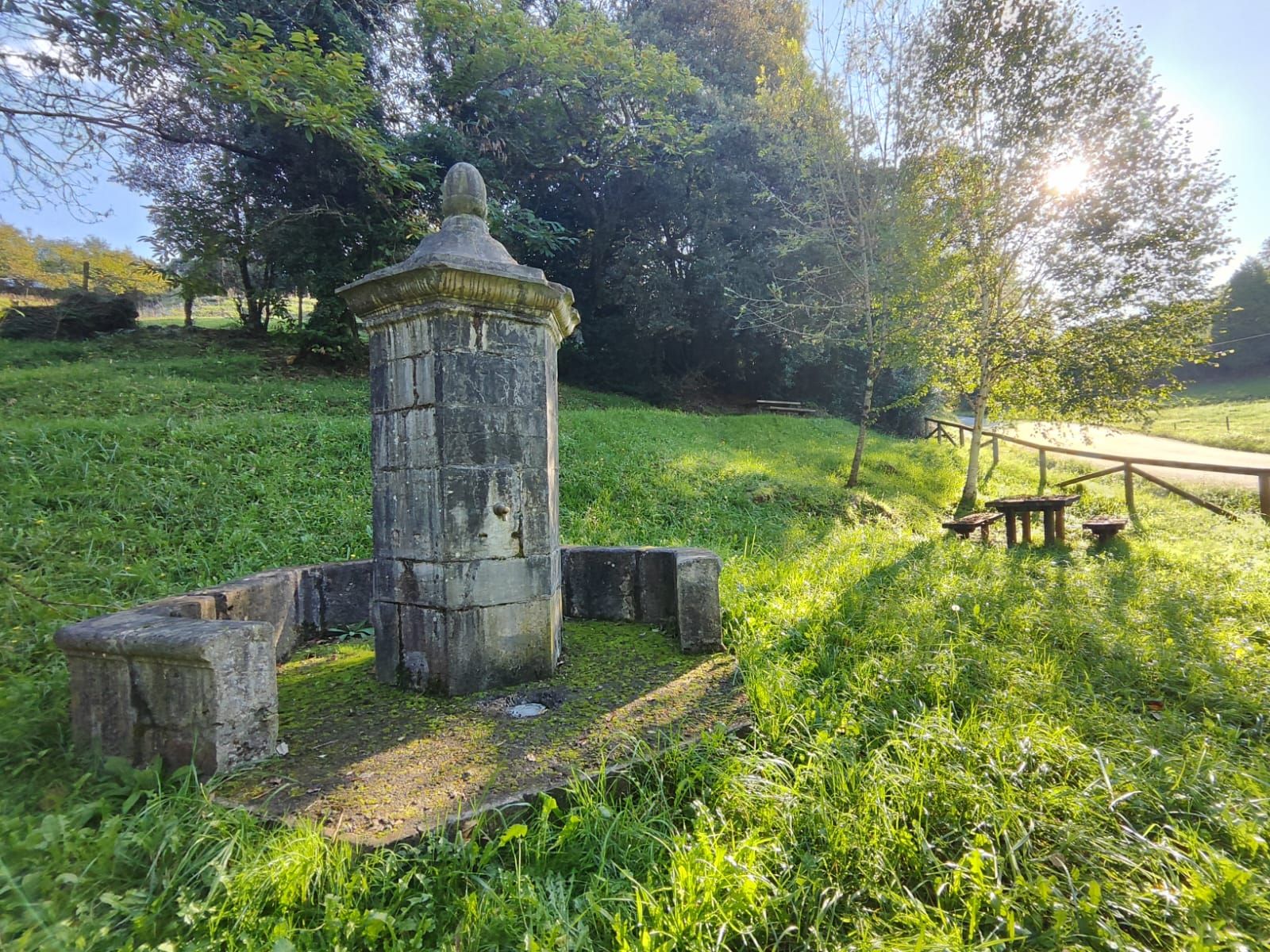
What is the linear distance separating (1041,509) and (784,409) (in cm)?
1098

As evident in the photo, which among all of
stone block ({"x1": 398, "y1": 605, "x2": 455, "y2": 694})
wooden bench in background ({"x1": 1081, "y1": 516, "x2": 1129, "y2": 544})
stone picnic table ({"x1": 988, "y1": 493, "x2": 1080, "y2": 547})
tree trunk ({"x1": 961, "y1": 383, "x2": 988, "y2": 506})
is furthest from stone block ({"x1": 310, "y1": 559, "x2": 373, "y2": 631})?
tree trunk ({"x1": 961, "y1": 383, "x2": 988, "y2": 506})

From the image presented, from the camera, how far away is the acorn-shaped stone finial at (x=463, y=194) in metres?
3.23

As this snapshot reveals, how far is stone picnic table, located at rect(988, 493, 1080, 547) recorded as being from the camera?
7250 millimetres

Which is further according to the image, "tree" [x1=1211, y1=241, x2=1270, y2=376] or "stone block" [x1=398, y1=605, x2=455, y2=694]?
"tree" [x1=1211, y1=241, x2=1270, y2=376]

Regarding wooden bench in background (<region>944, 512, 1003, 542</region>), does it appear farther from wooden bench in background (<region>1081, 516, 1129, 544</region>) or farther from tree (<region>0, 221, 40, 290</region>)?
tree (<region>0, 221, 40, 290</region>)

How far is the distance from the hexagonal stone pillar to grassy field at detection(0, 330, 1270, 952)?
1.04 metres

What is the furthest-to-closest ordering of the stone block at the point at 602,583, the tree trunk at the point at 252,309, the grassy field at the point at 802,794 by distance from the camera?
the tree trunk at the point at 252,309
the stone block at the point at 602,583
the grassy field at the point at 802,794

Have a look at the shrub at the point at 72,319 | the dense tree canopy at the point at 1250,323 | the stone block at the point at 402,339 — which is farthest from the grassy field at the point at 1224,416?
the shrub at the point at 72,319

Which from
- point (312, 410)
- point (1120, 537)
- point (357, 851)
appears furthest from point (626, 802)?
point (312, 410)

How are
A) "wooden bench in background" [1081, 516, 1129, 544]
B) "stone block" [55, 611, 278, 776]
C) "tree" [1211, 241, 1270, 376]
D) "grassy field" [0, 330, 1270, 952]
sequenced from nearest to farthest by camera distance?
"grassy field" [0, 330, 1270, 952], "stone block" [55, 611, 278, 776], "wooden bench in background" [1081, 516, 1129, 544], "tree" [1211, 241, 1270, 376]

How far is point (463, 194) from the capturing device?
10.6 feet

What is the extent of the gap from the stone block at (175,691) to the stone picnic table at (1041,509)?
317 inches

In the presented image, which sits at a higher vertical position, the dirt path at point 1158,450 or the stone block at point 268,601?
the dirt path at point 1158,450

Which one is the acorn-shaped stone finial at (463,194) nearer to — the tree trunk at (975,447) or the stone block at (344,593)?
the stone block at (344,593)
